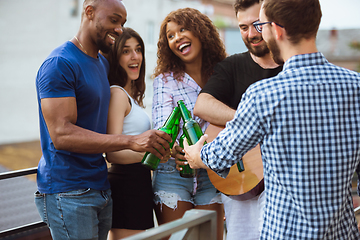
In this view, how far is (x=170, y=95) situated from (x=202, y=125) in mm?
253

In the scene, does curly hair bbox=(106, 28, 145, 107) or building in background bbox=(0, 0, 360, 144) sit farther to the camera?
building in background bbox=(0, 0, 360, 144)

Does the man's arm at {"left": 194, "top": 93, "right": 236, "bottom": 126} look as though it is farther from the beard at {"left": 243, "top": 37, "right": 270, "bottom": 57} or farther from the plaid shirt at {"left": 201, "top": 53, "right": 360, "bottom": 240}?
the plaid shirt at {"left": 201, "top": 53, "right": 360, "bottom": 240}

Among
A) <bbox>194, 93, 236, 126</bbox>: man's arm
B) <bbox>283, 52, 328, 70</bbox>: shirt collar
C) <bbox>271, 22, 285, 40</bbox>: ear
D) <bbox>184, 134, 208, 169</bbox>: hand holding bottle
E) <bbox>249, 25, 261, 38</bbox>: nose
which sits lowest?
<bbox>184, 134, 208, 169</bbox>: hand holding bottle

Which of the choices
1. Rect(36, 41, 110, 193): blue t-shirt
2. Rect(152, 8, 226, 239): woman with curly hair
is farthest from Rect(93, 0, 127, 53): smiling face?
Rect(152, 8, 226, 239): woman with curly hair

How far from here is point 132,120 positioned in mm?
1920

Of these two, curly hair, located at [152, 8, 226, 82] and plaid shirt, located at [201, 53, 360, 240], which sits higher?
curly hair, located at [152, 8, 226, 82]

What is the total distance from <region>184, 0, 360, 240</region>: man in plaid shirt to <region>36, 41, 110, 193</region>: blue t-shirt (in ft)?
2.67

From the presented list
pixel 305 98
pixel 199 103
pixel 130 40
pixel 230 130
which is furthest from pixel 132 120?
pixel 305 98

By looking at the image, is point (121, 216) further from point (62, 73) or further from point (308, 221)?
point (308, 221)

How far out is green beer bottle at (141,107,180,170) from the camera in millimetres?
1644

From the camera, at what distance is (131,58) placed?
2.09 metres

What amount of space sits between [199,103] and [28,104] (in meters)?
21.1

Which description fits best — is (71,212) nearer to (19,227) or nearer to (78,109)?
(78,109)

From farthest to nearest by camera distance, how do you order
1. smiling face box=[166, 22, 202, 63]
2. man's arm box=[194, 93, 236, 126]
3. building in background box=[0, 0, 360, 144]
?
building in background box=[0, 0, 360, 144], smiling face box=[166, 22, 202, 63], man's arm box=[194, 93, 236, 126]
